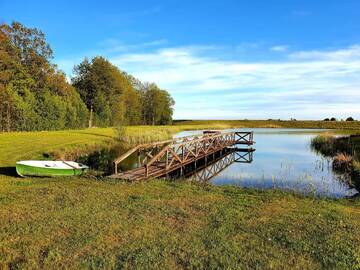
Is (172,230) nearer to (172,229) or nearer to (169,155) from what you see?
(172,229)

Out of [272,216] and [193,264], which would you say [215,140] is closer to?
[272,216]

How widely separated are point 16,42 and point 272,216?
151 feet

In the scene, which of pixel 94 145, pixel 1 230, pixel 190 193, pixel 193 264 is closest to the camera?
pixel 193 264

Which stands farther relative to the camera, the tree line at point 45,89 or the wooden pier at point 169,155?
the tree line at point 45,89

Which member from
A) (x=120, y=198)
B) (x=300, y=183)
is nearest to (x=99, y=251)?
(x=120, y=198)

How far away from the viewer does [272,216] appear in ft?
27.8

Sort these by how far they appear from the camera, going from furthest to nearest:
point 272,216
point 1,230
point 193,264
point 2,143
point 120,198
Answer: point 2,143
point 120,198
point 272,216
point 1,230
point 193,264

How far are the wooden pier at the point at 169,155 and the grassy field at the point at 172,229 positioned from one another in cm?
347

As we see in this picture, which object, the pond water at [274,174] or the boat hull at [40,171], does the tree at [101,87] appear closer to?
the pond water at [274,174]

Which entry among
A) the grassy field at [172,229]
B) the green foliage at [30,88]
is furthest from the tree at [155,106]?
the grassy field at [172,229]

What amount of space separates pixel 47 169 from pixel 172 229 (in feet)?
29.6

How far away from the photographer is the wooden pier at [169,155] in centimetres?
1546

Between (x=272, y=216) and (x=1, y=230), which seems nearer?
(x=1, y=230)

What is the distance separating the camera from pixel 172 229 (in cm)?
728
